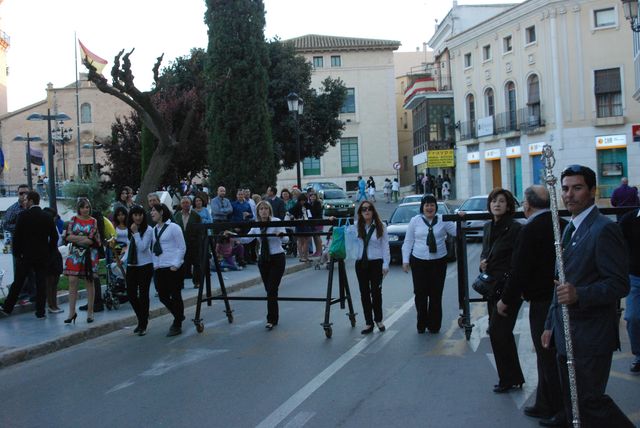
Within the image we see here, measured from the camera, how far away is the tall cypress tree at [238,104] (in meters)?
27.6

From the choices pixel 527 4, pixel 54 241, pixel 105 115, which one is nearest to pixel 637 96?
pixel 527 4

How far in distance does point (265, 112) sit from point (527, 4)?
2580 centimetres

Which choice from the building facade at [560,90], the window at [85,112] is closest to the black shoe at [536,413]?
the building facade at [560,90]

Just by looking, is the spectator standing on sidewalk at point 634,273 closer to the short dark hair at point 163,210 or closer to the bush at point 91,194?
the short dark hair at point 163,210

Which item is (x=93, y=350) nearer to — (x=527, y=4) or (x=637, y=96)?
(x=637, y=96)

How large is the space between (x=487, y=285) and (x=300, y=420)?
2.27 meters

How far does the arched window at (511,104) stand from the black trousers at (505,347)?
146 ft

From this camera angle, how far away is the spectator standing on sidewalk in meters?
7.34

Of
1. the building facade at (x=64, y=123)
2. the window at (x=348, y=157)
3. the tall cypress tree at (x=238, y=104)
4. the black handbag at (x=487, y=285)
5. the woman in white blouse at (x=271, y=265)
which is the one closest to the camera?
the black handbag at (x=487, y=285)

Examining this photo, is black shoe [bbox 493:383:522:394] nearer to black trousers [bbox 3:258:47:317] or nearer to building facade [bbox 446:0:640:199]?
black trousers [bbox 3:258:47:317]

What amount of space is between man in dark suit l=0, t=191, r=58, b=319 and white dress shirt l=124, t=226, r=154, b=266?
1.98 metres

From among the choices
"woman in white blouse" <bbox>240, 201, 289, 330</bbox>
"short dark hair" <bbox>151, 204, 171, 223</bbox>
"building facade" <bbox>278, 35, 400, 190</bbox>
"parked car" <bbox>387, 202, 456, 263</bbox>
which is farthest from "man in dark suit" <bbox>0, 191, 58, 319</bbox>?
"building facade" <bbox>278, 35, 400, 190</bbox>

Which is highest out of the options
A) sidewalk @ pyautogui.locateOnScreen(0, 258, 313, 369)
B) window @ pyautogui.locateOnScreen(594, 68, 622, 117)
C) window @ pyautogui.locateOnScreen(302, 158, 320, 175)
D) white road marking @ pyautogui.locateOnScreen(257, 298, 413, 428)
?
window @ pyautogui.locateOnScreen(594, 68, 622, 117)

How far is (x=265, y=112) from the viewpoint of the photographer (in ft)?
91.9
